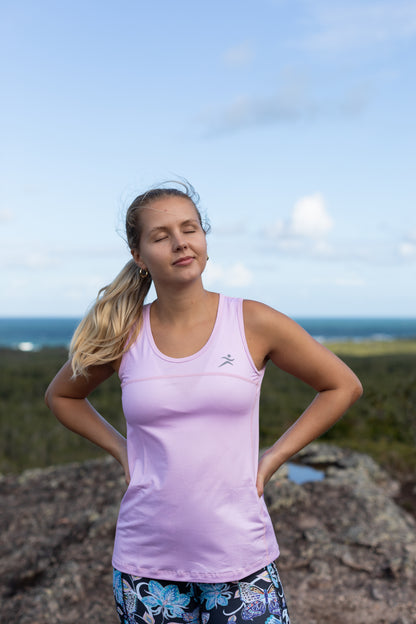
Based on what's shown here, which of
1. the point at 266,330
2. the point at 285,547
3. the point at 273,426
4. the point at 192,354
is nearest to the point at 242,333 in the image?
the point at 266,330

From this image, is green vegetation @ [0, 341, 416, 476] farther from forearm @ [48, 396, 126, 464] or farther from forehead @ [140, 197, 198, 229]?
forehead @ [140, 197, 198, 229]

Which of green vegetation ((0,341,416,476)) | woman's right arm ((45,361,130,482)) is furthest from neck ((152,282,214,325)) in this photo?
green vegetation ((0,341,416,476))

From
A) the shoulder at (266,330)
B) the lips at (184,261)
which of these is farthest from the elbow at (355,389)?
the lips at (184,261)

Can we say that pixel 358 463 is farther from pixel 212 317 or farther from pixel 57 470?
pixel 212 317

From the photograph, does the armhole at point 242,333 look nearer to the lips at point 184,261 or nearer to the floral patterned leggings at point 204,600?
the lips at point 184,261

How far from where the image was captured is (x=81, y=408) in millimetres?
2791

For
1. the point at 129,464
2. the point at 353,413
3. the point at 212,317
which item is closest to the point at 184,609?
the point at 129,464

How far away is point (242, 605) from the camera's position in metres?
2.13

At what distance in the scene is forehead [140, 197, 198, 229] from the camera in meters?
2.34

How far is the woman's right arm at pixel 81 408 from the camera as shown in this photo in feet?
8.75

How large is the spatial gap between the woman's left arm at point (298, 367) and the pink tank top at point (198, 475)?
12 cm

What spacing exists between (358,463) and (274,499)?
160 centimetres

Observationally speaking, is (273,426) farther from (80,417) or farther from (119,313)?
(119,313)

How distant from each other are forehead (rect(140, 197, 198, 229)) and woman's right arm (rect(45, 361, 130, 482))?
27.2 inches
